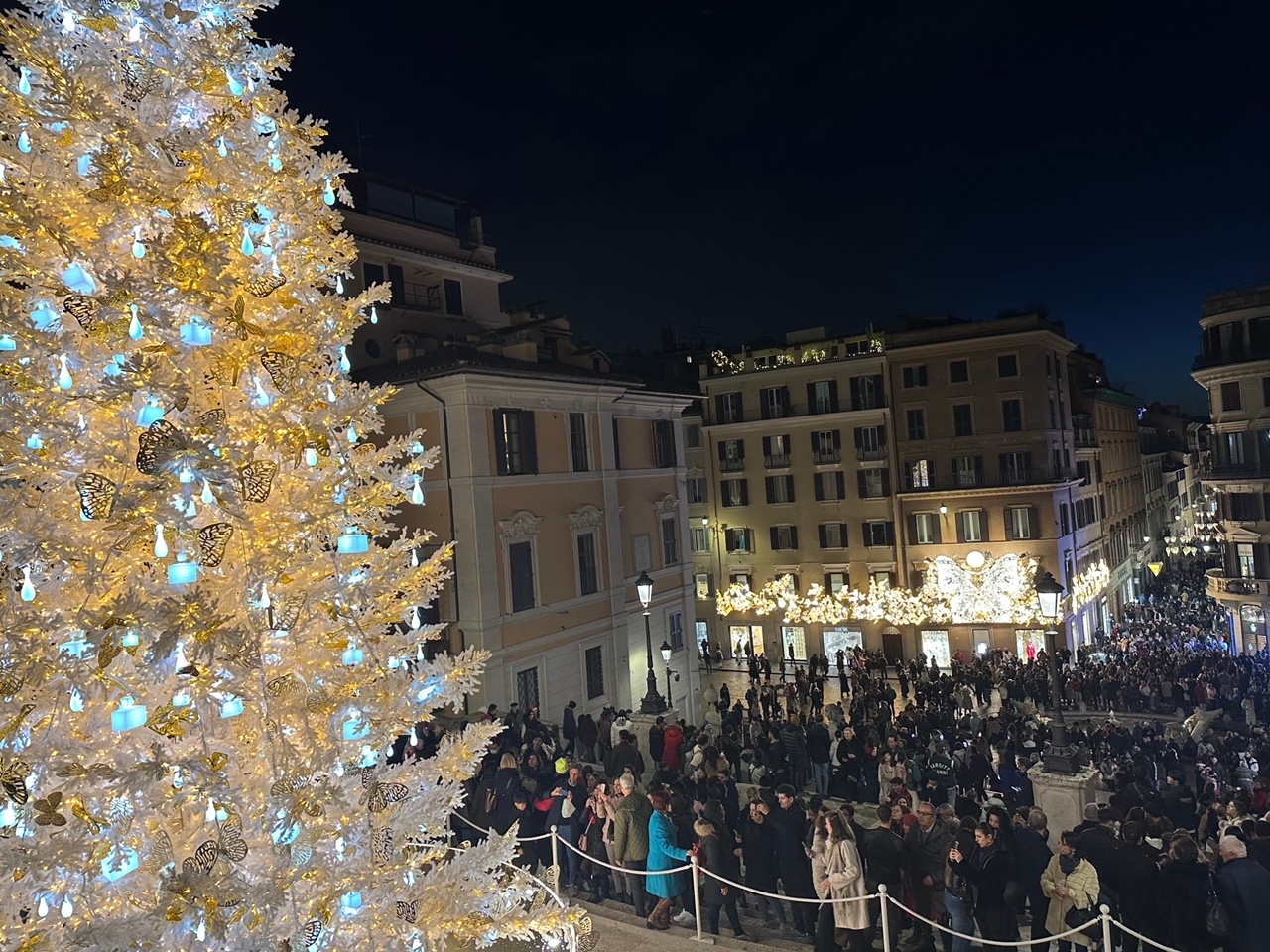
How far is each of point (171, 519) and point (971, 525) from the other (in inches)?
1540

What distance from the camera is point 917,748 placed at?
1560 centimetres

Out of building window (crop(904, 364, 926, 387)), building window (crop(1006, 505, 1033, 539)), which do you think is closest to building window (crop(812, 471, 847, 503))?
building window (crop(904, 364, 926, 387))

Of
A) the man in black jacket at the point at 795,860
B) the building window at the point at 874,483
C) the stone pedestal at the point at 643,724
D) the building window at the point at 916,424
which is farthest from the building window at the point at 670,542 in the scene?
the man in black jacket at the point at 795,860

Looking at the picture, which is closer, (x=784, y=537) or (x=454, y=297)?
(x=454, y=297)

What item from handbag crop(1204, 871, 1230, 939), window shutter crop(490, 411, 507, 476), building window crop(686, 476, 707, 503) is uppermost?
window shutter crop(490, 411, 507, 476)

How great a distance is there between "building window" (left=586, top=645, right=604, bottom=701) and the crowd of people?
247 inches

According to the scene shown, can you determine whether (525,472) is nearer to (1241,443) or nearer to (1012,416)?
(1012,416)

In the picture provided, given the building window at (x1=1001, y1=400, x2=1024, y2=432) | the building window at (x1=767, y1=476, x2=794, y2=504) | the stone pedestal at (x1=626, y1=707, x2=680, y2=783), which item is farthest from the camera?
the building window at (x1=767, y1=476, x2=794, y2=504)

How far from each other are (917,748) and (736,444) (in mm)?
28823

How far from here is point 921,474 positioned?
39.8m

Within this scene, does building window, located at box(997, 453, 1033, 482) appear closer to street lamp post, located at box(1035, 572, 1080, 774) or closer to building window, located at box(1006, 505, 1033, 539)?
building window, located at box(1006, 505, 1033, 539)

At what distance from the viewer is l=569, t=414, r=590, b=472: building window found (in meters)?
25.5

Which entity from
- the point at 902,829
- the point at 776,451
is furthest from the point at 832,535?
the point at 902,829

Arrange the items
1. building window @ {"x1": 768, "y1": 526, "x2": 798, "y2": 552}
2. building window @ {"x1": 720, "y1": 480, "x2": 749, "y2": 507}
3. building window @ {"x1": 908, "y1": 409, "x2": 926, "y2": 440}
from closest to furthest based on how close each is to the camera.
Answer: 1. building window @ {"x1": 908, "y1": 409, "x2": 926, "y2": 440}
2. building window @ {"x1": 768, "y1": 526, "x2": 798, "y2": 552}
3. building window @ {"x1": 720, "y1": 480, "x2": 749, "y2": 507}
